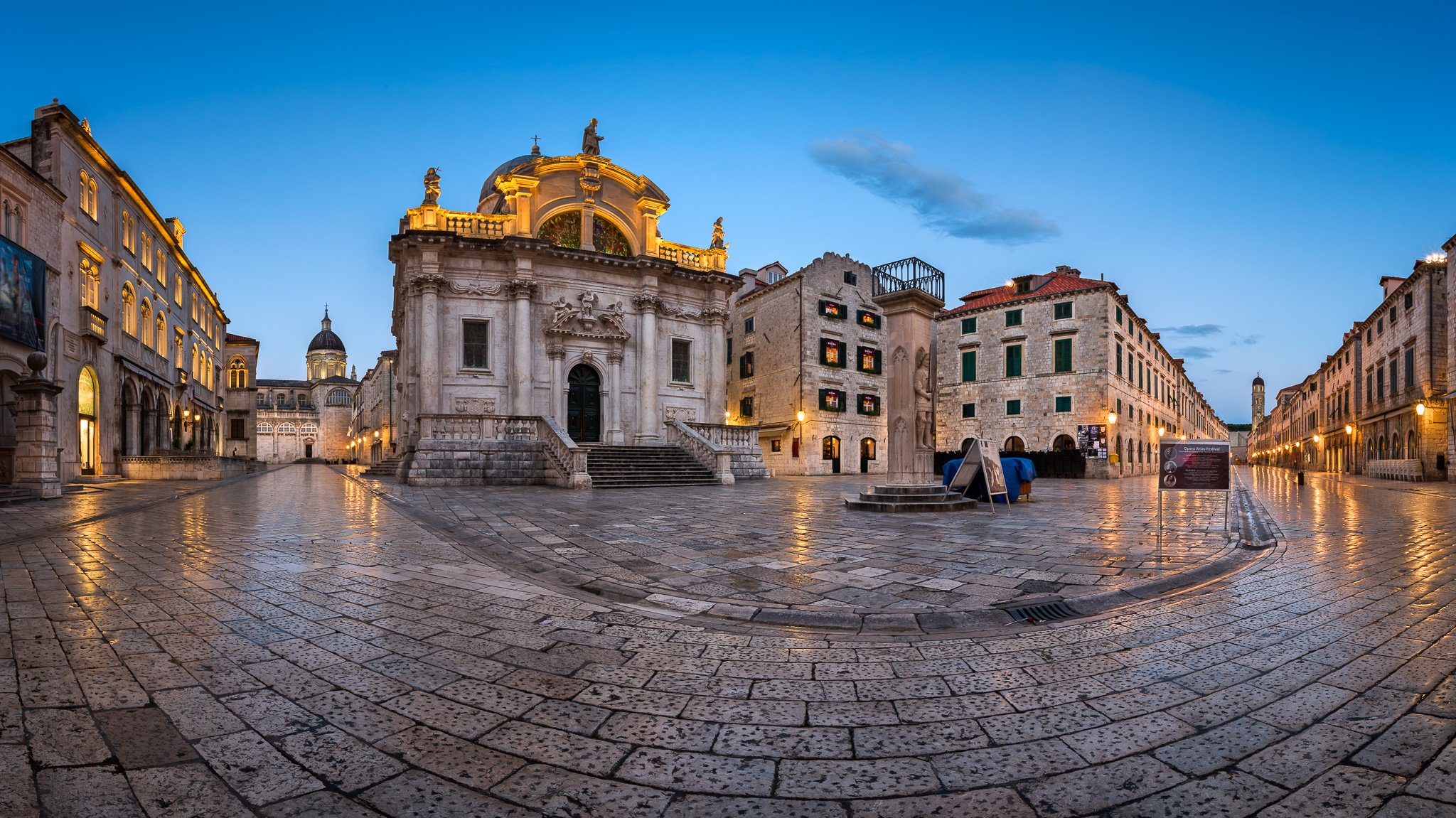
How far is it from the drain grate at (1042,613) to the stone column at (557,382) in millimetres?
23713

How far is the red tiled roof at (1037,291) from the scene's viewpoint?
116 feet

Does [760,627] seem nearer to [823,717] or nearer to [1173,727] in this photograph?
[823,717]

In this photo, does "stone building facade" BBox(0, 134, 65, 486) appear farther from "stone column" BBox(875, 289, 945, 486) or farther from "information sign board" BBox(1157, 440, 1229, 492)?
"information sign board" BBox(1157, 440, 1229, 492)

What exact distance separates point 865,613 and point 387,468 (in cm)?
2839

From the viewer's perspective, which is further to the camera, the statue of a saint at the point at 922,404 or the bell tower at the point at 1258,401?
the bell tower at the point at 1258,401

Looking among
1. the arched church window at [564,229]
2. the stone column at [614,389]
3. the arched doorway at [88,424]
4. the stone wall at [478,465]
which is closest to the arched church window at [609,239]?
the arched church window at [564,229]

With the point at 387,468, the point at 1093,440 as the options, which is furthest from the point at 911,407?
the point at 1093,440

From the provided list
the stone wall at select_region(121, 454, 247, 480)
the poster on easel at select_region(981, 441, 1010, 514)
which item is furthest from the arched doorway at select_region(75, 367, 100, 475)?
the poster on easel at select_region(981, 441, 1010, 514)

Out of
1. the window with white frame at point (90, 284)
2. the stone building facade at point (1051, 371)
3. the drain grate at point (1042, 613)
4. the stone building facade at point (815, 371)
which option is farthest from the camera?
the stone building facade at point (815, 371)

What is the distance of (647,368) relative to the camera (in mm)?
28234

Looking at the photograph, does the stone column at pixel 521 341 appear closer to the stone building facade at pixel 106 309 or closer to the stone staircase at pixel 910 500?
the stone building facade at pixel 106 309

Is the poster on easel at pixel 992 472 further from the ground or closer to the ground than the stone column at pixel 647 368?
closer to the ground

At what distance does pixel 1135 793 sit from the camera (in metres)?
2.29

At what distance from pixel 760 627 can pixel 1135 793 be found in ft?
8.32
